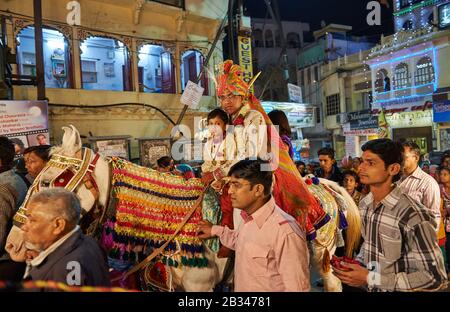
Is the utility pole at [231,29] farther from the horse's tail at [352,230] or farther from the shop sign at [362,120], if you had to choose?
the shop sign at [362,120]

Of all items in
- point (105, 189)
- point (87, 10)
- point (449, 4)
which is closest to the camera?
point (105, 189)

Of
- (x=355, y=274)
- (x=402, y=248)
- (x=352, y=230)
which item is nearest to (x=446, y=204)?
(x=352, y=230)

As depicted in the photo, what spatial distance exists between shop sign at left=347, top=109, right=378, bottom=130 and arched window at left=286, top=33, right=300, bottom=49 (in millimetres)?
12869

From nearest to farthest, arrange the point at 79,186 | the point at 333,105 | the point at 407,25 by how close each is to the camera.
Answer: the point at 79,186 < the point at 407,25 < the point at 333,105

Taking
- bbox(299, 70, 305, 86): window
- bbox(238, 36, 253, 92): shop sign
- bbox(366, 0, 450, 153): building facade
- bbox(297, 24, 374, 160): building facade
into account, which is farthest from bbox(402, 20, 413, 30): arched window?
bbox(238, 36, 253, 92): shop sign

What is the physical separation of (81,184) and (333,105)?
2725cm

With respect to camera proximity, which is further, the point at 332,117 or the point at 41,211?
the point at 332,117

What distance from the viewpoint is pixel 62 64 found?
38.5ft

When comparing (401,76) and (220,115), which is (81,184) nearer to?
(220,115)

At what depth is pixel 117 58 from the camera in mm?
13250
